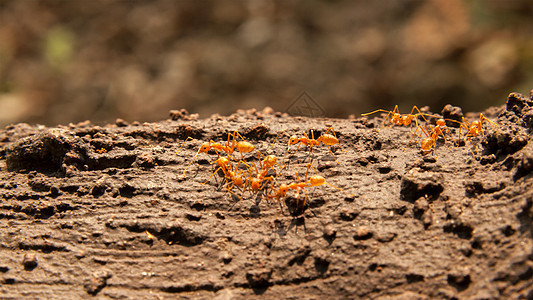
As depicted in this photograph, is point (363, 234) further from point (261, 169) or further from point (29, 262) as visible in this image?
point (29, 262)

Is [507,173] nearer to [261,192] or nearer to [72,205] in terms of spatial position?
[261,192]

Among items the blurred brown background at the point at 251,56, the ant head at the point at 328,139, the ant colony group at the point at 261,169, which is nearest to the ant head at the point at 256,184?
the ant colony group at the point at 261,169

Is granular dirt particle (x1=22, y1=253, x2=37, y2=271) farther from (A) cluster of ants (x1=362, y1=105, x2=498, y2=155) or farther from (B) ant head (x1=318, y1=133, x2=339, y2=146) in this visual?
(A) cluster of ants (x1=362, y1=105, x2=498, y2=155)

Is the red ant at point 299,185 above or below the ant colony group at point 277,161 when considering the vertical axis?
below

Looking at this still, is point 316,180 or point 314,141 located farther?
point 314,141

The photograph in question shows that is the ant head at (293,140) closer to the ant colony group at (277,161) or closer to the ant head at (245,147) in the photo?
the ant colony group at (277,161)

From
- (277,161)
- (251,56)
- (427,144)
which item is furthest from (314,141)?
(251,56)
